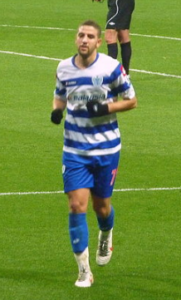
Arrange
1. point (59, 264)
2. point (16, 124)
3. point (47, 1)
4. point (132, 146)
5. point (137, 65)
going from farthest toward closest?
point (47, 1) < point (137, 65) < point (16, 124) < point (132, 146) < point (59, 264)

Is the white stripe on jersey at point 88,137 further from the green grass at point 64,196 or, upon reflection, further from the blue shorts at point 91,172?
the green grass at point 64,196

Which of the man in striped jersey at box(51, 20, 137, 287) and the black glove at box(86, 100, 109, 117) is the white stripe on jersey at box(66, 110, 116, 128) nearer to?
the man in striped jersey at box(51, 20, 137, 287)

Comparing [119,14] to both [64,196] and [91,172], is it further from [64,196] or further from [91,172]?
[91,172]

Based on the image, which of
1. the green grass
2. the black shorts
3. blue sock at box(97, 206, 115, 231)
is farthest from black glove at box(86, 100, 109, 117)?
the black shorts

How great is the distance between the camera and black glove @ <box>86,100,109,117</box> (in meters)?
9.21

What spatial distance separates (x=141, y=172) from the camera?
13.7m

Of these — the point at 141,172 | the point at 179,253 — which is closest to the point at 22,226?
the point at 179,253

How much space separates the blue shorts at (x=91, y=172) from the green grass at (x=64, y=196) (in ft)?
2.72

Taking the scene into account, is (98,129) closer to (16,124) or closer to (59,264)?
(59,264)

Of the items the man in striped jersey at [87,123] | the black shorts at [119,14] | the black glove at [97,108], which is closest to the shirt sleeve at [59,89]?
the man in striped jersey at [87,123]

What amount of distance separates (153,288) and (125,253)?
3.44 ft

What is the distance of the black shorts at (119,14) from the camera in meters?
19.5

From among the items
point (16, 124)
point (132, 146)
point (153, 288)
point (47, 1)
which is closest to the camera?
point (153, 288)

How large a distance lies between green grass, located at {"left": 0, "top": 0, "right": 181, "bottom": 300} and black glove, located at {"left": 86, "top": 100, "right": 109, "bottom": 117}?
1.48 m
